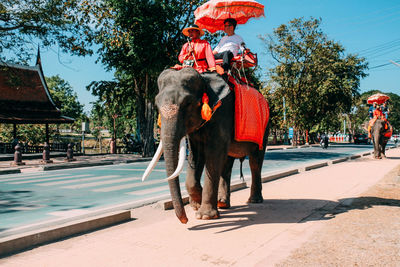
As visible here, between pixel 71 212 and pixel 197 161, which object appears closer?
pixel 197 161

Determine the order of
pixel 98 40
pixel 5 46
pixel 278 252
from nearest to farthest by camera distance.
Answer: pixel 278 252 → pixel 5 46 → pixel 98 40

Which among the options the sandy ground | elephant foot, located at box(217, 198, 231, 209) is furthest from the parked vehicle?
elephant foot, located at box(217, 198, 231, 209)

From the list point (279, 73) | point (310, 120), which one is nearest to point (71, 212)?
point (279, 73)

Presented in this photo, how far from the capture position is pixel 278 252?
3.78 metres

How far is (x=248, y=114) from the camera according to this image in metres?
5.70

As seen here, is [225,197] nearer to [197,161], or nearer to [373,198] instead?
[197,161]

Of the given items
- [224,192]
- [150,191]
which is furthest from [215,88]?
[150,191]

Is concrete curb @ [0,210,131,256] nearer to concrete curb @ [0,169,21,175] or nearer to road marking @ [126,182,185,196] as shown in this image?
road marking @ [126,182,185,196]

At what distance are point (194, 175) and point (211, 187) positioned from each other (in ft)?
1.40

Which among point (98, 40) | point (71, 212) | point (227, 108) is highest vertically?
point (98, 40)

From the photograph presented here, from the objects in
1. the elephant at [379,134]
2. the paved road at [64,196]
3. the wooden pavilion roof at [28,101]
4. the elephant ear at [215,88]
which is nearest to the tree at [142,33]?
the wooden pavilion roof at [28,101]

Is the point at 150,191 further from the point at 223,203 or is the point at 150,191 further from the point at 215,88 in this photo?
the point at 215,88

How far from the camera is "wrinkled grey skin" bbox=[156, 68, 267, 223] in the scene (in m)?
4.46

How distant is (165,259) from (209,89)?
2525 mm
